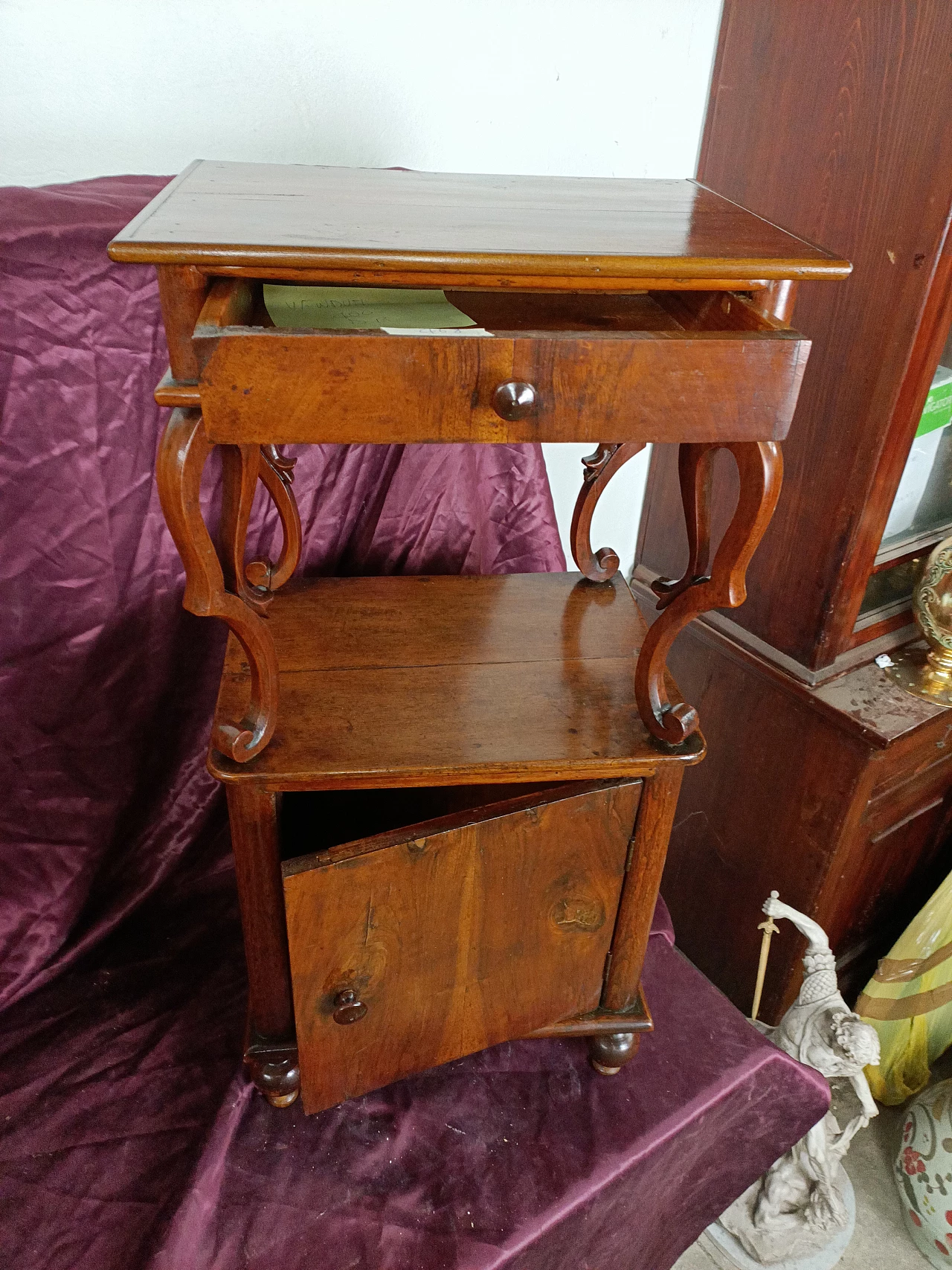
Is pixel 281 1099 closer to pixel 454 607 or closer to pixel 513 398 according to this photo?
pixel 454 607

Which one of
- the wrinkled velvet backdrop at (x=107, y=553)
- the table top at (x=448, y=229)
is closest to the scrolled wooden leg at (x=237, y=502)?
the wrinkled velvet backdrop at (x=107, y=553)

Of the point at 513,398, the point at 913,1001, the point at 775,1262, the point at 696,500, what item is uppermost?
the point at 513,398

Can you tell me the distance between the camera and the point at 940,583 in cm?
123

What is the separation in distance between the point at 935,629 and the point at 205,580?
102cm

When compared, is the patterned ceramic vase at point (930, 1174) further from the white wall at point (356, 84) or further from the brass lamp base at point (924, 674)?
the white wall at point (356, 84)

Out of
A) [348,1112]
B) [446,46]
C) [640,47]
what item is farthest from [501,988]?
[640,47]

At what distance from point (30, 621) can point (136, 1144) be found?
51cm

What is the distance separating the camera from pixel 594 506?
106 cm

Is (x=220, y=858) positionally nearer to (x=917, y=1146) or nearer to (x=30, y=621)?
(x=30, y=621)

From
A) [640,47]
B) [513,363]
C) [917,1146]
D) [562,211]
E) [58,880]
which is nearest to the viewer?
[513,363]

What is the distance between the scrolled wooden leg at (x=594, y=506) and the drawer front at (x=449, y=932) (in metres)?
0.33

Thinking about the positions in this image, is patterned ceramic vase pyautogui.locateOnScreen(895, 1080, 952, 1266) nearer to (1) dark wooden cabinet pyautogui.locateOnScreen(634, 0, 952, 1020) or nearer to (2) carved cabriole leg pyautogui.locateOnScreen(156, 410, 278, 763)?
(1) dark wooden cabinet pyautogui.locateOnScreen(634, 0, 952, 1020)

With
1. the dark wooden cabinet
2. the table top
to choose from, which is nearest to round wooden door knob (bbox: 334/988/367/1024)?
the table top

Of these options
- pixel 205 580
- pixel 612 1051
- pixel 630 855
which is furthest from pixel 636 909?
pixel 205 580
